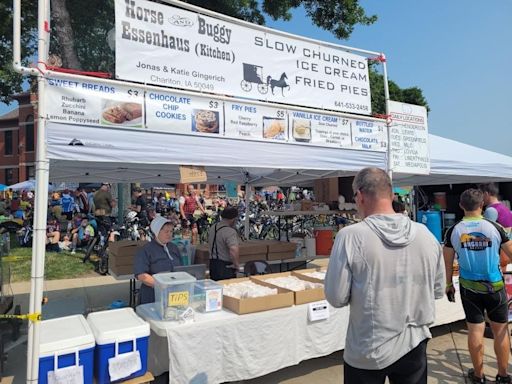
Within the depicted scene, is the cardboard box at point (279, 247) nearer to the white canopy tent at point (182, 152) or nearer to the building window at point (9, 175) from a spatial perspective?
the white canopy tent at point (182, 152)

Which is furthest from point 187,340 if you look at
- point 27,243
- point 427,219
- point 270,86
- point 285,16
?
point 27,243

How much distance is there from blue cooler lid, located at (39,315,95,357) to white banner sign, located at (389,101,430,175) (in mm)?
3474

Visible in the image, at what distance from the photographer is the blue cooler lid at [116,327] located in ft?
8.29

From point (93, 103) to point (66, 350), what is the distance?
1.67 metres

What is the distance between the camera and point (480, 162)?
6.23m

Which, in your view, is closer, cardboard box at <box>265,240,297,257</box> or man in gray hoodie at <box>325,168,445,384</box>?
man in gray hoodie at <box>325,168,445,384</box>

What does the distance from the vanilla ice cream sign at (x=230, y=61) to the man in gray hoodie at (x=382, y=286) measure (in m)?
1.90

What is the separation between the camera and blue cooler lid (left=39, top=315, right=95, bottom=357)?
2371 millimetres

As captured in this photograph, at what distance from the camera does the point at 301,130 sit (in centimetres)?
369

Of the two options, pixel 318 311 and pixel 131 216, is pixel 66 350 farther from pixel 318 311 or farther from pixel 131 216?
pixel 131 216

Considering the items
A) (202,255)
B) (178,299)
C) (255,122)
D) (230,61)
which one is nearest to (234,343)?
(178,299)

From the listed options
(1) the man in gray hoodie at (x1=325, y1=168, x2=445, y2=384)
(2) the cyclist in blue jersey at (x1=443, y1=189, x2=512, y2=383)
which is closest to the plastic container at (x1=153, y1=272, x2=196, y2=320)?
(1) the man in gray hoodie at (x1=325, y1=168, x2=445, y2=384)

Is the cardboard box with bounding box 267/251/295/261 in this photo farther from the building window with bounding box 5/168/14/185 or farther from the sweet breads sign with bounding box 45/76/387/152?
the building window with bounding box 5/168/14/185

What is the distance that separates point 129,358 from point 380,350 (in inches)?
65.7
